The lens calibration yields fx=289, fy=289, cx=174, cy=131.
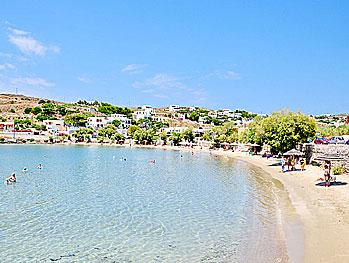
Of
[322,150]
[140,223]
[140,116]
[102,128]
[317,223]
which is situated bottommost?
[140,223]

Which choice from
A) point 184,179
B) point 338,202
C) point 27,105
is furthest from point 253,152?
point 27,105

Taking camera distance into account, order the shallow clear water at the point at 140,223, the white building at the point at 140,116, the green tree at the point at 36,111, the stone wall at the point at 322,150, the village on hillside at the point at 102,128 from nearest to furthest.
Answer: the shallow clear water at the point at 140,223, the stone wall at the point at 322,150, the village on hillside at the point at 102,128, the green tree at the point at 36,111, the white building at the point at 140,116

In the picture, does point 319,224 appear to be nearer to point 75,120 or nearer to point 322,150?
point 322,150

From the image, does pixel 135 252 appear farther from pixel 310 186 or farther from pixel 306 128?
pixel 306 128

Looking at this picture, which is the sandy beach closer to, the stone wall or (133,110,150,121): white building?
the stone wall

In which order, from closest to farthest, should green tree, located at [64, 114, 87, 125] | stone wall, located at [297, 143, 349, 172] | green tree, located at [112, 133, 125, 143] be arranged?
stone wall, located at [297, 143, 349, 172]
green tree, located at [112, 133, 125, 143]
green tree, located at [64, 114, 87, 125]

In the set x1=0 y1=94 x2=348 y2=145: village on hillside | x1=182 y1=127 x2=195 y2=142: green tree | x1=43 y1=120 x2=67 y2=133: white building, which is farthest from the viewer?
x1=43 y1=120 x2=67 y2=133: white building

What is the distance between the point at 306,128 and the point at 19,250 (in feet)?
117

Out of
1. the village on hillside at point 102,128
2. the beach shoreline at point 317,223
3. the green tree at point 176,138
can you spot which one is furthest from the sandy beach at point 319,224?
the green tree at point 176,138

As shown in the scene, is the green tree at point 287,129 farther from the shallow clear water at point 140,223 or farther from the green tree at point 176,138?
→ the green tree at point 176,138

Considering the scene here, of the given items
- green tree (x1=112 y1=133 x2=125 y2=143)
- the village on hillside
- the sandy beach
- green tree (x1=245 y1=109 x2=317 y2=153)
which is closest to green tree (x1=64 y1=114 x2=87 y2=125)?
the village on hillside

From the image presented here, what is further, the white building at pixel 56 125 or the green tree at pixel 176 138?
the white building at pixel 56 125

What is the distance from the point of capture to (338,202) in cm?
1797

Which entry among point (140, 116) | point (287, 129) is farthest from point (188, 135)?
point (140, 116)
